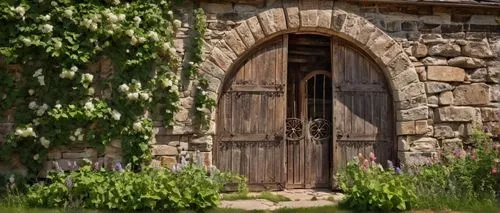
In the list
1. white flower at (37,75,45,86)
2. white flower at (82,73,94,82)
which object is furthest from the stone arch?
white flower at (37,75,45,86)

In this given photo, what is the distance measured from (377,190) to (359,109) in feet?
5.42

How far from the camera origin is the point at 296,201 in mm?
5453

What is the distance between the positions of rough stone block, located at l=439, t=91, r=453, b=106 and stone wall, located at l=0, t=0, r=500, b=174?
0.05 feet

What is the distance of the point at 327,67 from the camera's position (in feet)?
21.2

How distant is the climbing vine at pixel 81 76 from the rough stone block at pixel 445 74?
3.63 meters

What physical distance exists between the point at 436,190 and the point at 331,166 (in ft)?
4.83

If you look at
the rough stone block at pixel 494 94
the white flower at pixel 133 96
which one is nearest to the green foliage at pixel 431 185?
the rough stone block at pixel 494 94

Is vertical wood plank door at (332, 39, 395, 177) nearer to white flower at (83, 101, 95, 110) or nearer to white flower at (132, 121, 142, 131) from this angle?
white flower at (132, 121, 142, 131)

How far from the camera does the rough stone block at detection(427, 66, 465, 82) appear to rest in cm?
624

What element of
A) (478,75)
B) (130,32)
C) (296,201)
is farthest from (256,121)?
(478,75)

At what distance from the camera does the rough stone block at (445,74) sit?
6242 mm

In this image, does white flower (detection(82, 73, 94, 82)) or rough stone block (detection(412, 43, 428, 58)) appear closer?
white flower (detection(82, 73, 94, 82))

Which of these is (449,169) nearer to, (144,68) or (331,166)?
(331,166)

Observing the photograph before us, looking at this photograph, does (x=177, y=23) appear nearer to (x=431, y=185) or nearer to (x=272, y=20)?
(x=272, y=20)
